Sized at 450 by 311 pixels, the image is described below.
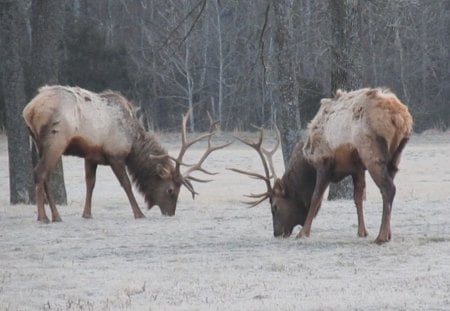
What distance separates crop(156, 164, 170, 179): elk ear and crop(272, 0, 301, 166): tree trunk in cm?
305

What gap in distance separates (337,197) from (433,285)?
10.5m

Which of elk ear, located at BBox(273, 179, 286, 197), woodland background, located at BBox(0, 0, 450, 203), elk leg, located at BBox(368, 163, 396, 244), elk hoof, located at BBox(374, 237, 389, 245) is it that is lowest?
woodland background, located at BBox(0, 0, 450, 203)

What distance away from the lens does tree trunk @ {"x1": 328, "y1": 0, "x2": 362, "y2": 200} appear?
20.7m

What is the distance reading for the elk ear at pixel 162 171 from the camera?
18.6 m

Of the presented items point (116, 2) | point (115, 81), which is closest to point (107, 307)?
point (115, 81)

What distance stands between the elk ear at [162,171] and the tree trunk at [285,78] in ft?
10.0

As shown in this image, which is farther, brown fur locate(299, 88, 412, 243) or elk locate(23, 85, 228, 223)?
elk locate(23, 85, 228, 223)

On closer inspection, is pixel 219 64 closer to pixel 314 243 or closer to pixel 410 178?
pixel 410 178

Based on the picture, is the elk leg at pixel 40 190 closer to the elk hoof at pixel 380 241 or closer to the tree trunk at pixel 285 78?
the tree trunk at pixel 285 78

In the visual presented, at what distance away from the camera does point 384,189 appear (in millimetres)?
13648

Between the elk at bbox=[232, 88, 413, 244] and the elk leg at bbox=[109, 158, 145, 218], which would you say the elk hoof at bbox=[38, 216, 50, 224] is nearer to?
the elk leg at bbox=[109, 158, 145, 218]

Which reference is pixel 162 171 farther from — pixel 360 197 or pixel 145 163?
pixel 360 197

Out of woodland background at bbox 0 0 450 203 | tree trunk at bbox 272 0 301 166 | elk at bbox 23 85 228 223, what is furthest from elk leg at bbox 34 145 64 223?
woodland background at bbox 0 0 450 203

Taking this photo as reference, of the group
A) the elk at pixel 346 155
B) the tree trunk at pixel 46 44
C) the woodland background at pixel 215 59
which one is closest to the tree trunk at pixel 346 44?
the tree trunk at pixel 46 44
